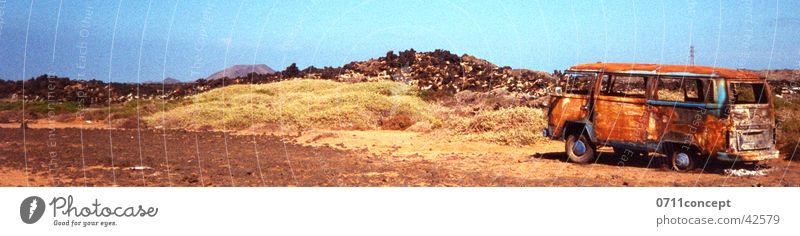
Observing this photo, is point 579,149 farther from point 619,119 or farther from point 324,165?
point 324,165

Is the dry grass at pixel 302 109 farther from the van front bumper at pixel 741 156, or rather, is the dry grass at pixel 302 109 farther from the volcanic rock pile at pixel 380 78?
the van front bumper at pixel 741 156

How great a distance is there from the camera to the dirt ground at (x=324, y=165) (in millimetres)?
11906

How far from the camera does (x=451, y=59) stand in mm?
41344

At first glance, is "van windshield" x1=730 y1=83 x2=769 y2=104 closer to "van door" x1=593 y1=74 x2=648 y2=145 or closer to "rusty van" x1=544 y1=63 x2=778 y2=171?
"rusty van" x1=544 y1=63 x2=778 y2=171

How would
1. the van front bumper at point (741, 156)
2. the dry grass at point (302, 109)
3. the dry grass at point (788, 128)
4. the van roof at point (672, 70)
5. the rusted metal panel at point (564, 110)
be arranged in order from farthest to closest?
the dry grass at point (302, 109) < the dry grass at point (788, 128) < the rusted metal panel at point (564, 110) < the van roof at point (672, 70) < the van front bumper at point (741, 156)

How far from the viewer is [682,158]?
12.7m

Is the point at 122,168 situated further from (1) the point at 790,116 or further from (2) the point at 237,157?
(1) the point at 790,116

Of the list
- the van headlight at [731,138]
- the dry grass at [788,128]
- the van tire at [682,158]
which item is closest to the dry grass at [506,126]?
the van tire at [682,158]

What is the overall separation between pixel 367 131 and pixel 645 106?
10.8m

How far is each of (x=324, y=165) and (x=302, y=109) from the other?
10998 mm

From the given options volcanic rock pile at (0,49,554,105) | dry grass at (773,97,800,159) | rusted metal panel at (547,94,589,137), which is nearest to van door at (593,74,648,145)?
rusted metal panel at (547,94,589,137)

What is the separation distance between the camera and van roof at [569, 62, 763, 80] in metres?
12.2

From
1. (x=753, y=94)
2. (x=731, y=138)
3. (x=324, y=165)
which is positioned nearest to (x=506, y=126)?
(x=324, y=165)

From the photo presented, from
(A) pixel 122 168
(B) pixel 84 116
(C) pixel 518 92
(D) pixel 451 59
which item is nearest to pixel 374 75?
(D) pixel 451 59
